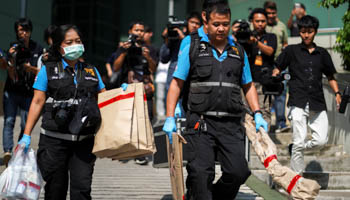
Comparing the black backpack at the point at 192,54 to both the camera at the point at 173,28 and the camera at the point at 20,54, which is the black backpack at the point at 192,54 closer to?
the camera at the point at 173,28

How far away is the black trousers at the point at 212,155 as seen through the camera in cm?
535

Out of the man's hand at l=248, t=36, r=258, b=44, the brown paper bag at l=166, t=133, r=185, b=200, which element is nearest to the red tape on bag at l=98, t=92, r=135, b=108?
the brown paper bag at l=166, t=133, r=185, b=200

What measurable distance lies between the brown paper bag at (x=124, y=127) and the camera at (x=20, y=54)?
3.39 m

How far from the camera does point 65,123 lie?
5402mm

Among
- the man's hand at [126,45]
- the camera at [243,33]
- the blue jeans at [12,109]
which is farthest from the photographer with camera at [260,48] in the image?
the blue jeans at [12,109]

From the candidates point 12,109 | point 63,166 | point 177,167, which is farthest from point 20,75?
point 177,167

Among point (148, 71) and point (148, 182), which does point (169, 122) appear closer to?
point (148, 182)

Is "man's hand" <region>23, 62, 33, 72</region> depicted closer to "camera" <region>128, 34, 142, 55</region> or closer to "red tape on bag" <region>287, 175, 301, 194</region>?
"camera" <region>128, 34, 142, 55</region>

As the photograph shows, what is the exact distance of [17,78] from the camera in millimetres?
8648

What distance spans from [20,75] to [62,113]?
3.58 metres

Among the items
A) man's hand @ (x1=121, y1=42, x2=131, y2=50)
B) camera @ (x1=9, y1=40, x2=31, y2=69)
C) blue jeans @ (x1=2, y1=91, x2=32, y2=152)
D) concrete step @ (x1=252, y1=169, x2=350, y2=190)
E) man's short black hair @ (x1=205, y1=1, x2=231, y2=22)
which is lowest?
concrete step @ (x1=252, y1=169, x2=350, y2=190)

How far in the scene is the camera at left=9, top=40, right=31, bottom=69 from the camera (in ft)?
28.1

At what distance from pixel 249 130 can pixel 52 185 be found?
77.7 inches

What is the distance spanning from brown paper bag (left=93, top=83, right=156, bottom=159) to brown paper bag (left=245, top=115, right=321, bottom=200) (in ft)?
3.32
